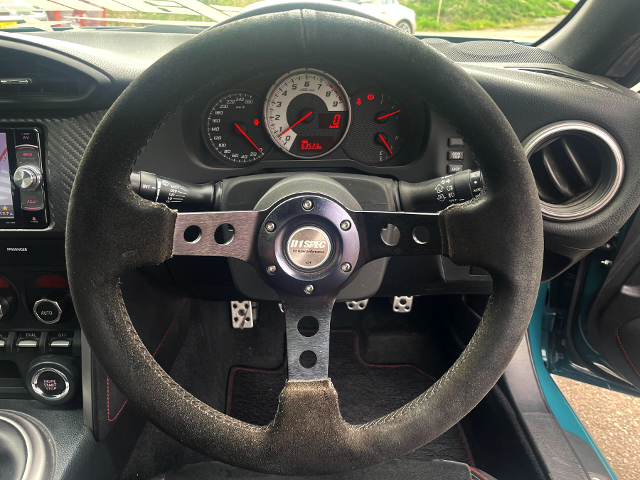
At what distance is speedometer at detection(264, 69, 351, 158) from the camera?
1190 millimetres

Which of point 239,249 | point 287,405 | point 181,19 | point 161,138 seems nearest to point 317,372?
point 287,405

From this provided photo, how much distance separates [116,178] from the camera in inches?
28.2

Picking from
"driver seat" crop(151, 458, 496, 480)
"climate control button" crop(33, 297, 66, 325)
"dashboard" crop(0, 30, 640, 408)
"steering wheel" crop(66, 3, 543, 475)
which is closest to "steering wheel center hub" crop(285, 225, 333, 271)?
"steering wheel" crop(66, 3, 543, 475)

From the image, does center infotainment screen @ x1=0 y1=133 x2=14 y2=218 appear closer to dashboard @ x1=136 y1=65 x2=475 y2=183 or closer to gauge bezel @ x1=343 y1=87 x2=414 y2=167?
dashboard @ x1=136 y1=65 x2=475 y2=183

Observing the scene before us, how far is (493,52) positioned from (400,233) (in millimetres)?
989

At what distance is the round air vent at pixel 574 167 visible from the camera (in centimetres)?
119

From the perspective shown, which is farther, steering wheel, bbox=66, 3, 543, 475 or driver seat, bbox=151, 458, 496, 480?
driver seat, bbox=151, 458, 496, 480

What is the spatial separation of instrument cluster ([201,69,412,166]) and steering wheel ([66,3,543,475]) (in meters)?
0.46

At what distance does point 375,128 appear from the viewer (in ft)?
4.15

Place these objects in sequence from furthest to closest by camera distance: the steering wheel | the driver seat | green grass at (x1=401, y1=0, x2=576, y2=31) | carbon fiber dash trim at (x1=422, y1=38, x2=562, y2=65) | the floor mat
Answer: the floor mat → carbon fiber dash trim at (x1=422, y1=38, x2=562, y2=65) → green grass at (x1=401, y1=0, x2=576, y2=31) → the driver seat → the steering wheel

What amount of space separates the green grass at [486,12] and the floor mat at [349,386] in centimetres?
110

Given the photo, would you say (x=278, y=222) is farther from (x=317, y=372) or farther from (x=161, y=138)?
(x=161, y=138)

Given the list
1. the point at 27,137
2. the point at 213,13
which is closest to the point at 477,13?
the point at 213,13

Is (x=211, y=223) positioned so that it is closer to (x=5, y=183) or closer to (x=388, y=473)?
(x=5, y=183)
